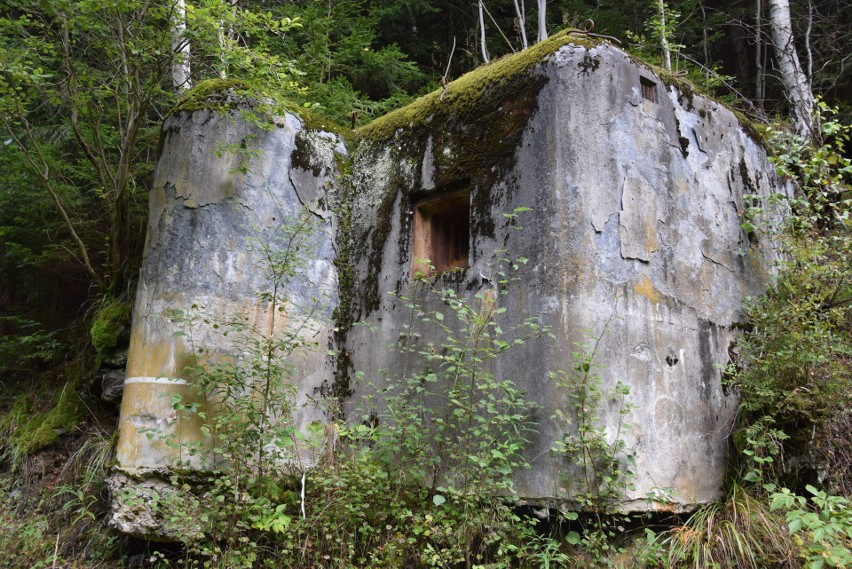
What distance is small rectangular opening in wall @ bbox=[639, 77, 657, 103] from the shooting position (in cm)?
500

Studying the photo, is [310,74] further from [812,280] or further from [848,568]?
[848,568]

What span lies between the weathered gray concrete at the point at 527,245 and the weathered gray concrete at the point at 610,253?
0.05 feet

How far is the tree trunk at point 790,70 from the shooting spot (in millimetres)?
7805

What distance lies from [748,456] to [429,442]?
2333 millimetres

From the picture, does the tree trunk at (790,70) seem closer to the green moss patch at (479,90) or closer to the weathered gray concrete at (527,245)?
the weathered gray concrete at (527,245)

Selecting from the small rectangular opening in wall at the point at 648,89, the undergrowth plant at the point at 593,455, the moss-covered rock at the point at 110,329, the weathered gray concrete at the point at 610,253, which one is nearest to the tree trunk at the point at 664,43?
the weathered gray concrete at the point at 610,253

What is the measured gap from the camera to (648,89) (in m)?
5.06

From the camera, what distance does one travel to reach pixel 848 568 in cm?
364

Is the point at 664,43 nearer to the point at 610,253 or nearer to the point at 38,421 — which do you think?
the point at 610,253

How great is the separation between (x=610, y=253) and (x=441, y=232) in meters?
1.61

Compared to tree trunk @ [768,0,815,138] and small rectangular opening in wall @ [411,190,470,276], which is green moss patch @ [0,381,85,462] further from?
tree trunk @ [768,0,815,138]

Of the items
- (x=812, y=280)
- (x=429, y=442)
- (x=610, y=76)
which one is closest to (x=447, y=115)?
(x=610, y=76)

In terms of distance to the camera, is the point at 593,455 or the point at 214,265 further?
the point at 214,265

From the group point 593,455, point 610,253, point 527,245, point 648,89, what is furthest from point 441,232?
point 593,455
